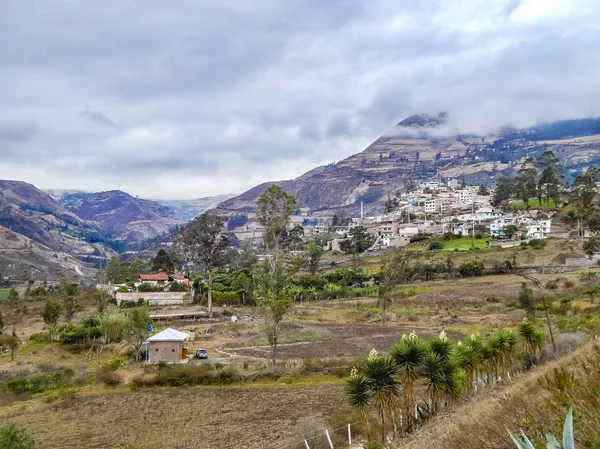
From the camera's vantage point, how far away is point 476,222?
79312 mm

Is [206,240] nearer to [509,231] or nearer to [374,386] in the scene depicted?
[374,386]

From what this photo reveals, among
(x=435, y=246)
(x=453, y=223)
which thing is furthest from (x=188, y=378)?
(x=453, y=223)

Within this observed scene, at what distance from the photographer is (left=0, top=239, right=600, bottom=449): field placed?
1219 centimetres

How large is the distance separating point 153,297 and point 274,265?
31.9 meters

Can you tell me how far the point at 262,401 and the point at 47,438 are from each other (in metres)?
6.58

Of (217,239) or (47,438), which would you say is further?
(217,239)

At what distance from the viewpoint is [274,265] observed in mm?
22469

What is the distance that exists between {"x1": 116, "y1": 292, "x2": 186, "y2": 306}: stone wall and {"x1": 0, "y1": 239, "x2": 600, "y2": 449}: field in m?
7.79

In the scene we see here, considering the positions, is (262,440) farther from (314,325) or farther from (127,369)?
(314,325)

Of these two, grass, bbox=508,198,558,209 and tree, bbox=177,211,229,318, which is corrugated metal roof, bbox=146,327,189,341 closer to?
tree, bbox=177,211,229,318

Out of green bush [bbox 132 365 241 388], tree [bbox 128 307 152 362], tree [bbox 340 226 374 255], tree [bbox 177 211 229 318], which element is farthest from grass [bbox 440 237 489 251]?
green bush [bbox 132 365 241 388]

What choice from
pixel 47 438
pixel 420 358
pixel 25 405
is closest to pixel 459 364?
pixel 420 358

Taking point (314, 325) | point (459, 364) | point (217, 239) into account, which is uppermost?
point (217, 239)

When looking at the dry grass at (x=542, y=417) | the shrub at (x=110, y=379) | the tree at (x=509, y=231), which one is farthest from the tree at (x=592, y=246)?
the dry grass at (x=542, y=417)
